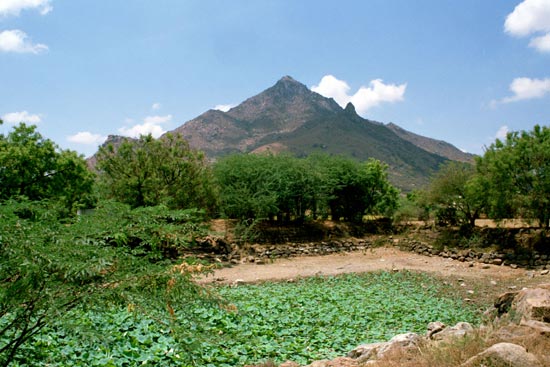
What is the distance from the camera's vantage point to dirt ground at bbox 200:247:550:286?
45.2 ft

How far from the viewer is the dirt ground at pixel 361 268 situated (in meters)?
13.8

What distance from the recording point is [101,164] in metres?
16.6

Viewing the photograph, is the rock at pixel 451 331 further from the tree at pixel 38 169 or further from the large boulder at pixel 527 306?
the tree at pixel 38 169

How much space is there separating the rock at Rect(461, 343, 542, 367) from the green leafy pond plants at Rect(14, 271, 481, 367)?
2.42 metres

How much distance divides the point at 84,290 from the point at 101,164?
15.1m

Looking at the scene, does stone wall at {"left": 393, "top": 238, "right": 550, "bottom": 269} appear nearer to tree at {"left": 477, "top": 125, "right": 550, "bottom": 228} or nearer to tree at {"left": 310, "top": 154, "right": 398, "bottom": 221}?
tree at {"left": 477, "top": 125, "right": 550, "bottom": 228}

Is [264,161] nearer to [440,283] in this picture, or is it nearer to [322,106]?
[440,283]

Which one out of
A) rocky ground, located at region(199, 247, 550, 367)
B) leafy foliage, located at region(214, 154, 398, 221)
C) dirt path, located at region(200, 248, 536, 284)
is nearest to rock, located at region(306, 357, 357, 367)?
rocky ground, located at region(199, 247, 550, 367)

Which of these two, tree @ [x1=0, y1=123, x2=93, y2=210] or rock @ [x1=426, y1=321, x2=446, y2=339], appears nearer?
rock @ [x1=426, y1=321, x2=446, y2=339]

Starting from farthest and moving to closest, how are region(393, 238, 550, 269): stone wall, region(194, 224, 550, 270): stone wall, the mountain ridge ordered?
the mountain ridge
region(194, 224, 550, 270): stone wall
region(393, 238, 550, 269): stone wall

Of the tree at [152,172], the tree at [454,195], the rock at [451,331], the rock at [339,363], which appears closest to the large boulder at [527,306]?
the rock at [451,331]

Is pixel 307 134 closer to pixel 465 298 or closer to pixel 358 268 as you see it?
pixel 358 268

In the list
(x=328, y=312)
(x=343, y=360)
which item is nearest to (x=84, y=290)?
(x=343, y=360)

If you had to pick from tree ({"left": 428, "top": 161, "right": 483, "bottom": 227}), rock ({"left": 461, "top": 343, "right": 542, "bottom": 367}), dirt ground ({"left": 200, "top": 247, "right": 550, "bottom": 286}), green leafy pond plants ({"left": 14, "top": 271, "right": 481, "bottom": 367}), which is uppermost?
tree ({"left": 428, "top": 161, "right": 483, "bottom": 227})
